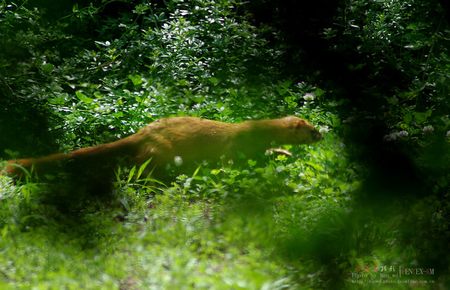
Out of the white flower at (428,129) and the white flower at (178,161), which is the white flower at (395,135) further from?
the white flower at (178,161)

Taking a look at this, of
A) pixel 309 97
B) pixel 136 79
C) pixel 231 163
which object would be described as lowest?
pixel 231 163

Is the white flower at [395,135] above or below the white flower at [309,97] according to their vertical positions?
Answer: below

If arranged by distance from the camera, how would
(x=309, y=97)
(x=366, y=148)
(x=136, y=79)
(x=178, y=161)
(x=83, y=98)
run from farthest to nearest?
1. (x=136, y=79)
2. (x=309, y=97)
3. (x=83, y=98)
4. (x=178, y=161)
5. (x=366, y=148)

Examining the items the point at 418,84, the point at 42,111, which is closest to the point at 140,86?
the point at 42,111

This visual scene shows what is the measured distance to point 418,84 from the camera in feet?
22.3

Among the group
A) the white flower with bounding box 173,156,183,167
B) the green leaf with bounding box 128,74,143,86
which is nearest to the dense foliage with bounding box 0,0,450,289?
the green leaf with bounding box 128,74,143,86

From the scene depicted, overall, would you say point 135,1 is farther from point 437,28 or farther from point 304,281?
point 304,281

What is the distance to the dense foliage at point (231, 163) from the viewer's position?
178 inches

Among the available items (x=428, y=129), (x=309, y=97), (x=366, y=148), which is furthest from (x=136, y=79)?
(x=428, y=129)

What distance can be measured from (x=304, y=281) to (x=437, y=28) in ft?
12.3

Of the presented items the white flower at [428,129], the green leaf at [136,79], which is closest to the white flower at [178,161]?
the green leaf at [136,79]

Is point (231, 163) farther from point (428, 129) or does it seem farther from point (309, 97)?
point (428, 129)

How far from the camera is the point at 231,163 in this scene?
6379mm

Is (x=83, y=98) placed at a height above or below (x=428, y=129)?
above
